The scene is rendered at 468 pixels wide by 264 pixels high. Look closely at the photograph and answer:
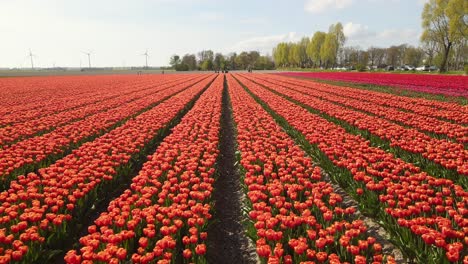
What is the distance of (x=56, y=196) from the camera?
530cm

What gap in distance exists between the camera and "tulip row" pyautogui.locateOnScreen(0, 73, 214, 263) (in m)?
4.21

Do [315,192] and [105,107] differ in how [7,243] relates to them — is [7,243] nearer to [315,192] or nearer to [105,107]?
[315,192]

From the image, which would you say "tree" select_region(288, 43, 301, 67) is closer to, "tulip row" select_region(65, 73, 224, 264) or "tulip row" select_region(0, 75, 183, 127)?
"tulip row" select_region(0, 75, 183, 127)

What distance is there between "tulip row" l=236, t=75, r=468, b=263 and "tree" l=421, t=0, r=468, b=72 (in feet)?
176

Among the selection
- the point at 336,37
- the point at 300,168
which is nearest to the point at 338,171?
the point at 300,168

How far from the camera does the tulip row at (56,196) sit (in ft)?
13.8

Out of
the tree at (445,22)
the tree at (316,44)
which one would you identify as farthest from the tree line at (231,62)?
the tree at (445,22)

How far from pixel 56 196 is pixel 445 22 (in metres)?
64.1

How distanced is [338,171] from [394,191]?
→ 6.05 ft

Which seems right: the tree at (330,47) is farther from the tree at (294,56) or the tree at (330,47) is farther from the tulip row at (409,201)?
the tulip row at (409,201)

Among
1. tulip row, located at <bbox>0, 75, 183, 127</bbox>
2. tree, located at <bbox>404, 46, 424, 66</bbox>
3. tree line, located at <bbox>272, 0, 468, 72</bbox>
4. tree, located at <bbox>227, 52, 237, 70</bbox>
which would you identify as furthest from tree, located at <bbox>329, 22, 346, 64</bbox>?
tulip row, located at <bbox>0, 75, 183, 127</bbox>

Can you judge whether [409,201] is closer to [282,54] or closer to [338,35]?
[338,35]

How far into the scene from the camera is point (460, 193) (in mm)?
4879

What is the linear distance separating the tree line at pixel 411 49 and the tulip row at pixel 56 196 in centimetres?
5678
